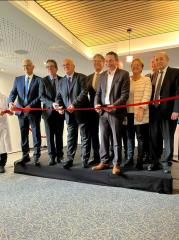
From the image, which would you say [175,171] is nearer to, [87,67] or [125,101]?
[125,101]

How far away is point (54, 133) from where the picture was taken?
123 inches

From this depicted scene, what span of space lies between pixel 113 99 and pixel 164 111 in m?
0.61

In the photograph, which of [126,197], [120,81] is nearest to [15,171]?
Result: [126,197]

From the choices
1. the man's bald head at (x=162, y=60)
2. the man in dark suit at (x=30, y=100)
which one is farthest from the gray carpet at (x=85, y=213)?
the man's bald head at (x=162, y=60)

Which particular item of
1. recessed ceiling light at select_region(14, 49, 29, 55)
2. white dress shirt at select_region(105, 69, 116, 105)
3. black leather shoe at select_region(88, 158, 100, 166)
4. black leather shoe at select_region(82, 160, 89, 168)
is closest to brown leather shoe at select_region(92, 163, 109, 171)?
black leather shoe at select_region(82, 160, 89, 168)

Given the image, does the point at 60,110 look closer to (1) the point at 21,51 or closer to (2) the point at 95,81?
(2) the point at 95,81

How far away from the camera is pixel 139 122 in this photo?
252 centimetres

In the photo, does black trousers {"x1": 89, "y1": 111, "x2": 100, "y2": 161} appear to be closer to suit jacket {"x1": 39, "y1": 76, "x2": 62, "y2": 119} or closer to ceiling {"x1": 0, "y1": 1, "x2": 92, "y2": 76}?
suit jacket {"x1": 39, "y1": 76, "x2": 62, "y2": 119}

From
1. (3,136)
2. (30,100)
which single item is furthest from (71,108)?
(3,136)

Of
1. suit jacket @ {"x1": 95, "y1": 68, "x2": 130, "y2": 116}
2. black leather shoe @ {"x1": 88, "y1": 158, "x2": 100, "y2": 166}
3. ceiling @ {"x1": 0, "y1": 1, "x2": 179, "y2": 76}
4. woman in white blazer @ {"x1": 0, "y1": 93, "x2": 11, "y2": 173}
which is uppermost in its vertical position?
ceiling @ {"x1": 0, "y1": 1, "x2": 179, "y2": 76}

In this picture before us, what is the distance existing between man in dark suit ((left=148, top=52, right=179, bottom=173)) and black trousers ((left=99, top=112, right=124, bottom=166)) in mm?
404

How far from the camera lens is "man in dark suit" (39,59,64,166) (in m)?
2.96

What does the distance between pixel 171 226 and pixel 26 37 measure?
11.7 ft

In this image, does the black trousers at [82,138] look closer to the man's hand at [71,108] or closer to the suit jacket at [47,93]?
the man's hand at [71,108]
